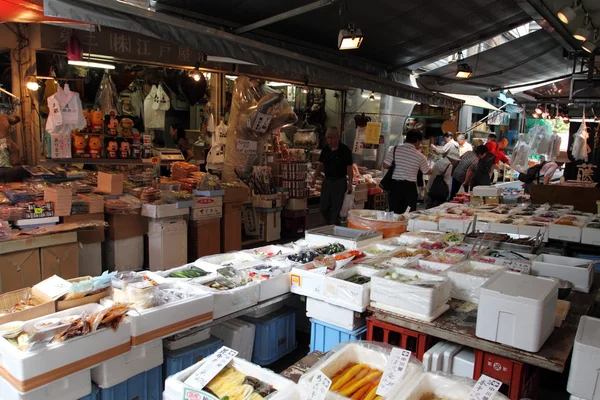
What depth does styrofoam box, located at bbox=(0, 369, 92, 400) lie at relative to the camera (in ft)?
7.38

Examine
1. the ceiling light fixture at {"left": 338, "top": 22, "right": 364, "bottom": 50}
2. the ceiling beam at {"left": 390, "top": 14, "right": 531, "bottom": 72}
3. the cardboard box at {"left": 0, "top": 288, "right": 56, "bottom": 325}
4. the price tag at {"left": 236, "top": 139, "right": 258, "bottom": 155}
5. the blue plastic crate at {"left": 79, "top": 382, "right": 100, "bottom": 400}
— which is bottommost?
the blue plastic crate at {"left": 79, "top": 382, "right": 100, "bottom": 400}

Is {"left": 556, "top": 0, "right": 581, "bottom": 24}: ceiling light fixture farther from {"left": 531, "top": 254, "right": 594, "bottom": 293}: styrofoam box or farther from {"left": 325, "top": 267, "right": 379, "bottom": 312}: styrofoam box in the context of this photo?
{"left": 325, "top": 267, "right": 379, "bottom": 312}: styrofoam box

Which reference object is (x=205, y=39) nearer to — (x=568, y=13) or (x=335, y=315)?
(x=335, y=315)

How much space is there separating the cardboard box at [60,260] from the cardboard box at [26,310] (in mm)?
1975

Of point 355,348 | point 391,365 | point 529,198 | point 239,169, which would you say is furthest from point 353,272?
→ point 529,198

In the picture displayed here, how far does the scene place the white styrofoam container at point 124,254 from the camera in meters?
5.67

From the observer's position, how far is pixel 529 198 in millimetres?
7555

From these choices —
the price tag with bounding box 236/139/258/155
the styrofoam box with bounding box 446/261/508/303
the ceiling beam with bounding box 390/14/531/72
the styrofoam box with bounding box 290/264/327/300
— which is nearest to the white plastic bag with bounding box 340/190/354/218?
the price tag with bounding box 236/139/258/155

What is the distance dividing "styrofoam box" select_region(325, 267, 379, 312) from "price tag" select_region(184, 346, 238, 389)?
1150mm

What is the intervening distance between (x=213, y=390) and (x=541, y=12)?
6.48 metres

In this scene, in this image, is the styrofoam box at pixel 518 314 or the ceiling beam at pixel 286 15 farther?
the ceiling beam at pixel 286 15

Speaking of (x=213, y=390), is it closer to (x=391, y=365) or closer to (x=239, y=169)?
(x=391, y=365)

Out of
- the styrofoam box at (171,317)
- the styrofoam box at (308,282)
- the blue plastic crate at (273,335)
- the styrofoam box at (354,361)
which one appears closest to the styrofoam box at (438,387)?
the styrofoam box at (354,361)

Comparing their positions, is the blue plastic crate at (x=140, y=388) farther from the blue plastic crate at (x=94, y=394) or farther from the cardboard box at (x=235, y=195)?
the cardboard box at (x=235, y=195)
